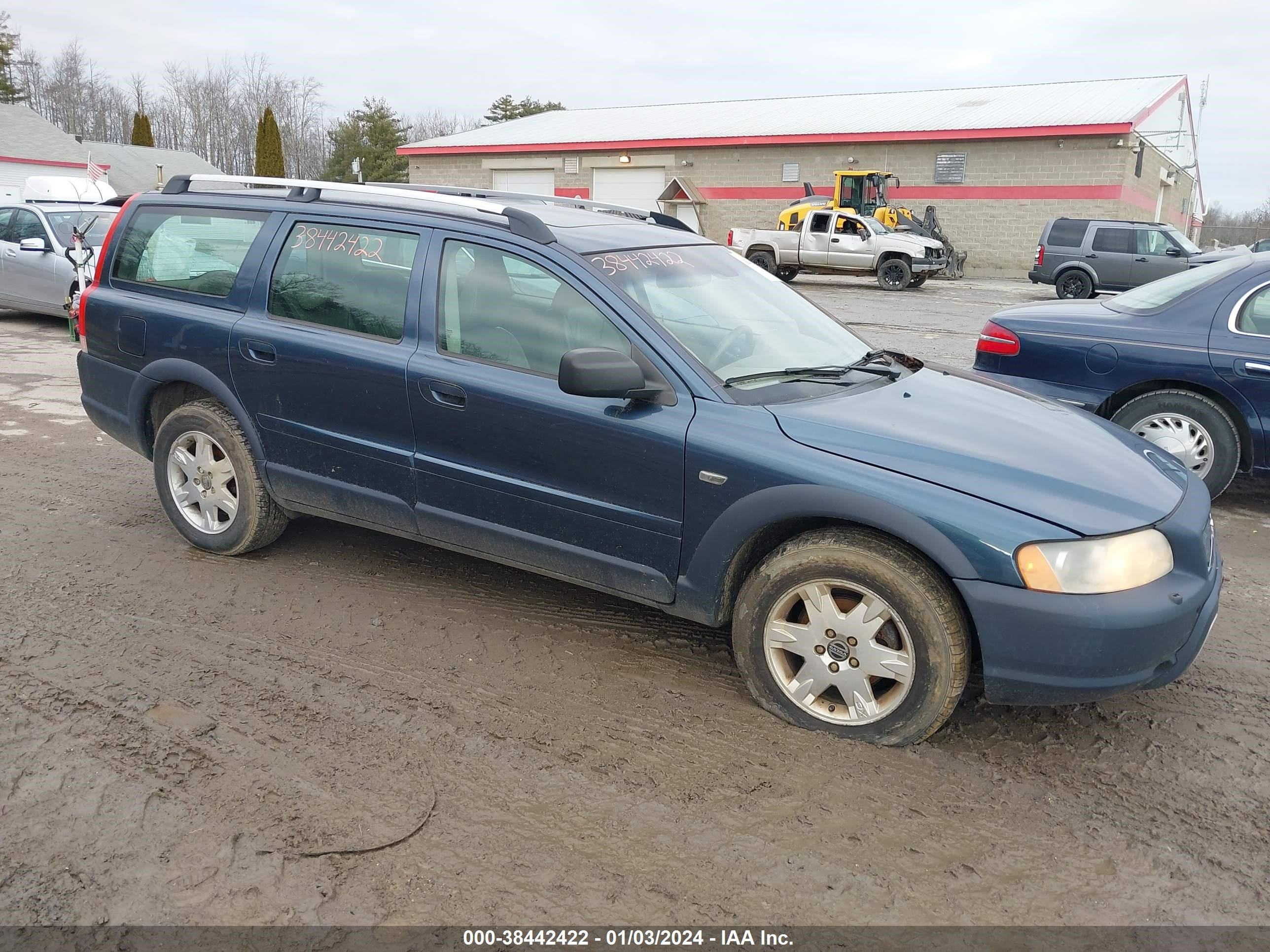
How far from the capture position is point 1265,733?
Result: 338 centimetres

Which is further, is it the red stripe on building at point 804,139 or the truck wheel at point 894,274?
the red stripe on building at point 804,139

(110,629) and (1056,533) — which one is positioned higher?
(1056,533)

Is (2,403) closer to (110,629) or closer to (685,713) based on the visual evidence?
(110,629)

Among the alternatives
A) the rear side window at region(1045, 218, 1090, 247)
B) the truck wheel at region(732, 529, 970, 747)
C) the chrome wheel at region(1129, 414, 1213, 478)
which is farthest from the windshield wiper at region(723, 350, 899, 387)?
the rear side window at region(1045, 218, 1090, 247)

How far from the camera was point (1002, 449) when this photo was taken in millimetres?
3309

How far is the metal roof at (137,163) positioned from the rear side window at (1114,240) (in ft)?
138

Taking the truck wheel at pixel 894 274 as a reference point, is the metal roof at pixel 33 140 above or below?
above

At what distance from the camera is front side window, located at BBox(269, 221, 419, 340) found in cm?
410

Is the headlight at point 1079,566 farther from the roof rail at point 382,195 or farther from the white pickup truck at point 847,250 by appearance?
the white pickup truck at point 847,250

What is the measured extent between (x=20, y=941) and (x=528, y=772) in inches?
53.3

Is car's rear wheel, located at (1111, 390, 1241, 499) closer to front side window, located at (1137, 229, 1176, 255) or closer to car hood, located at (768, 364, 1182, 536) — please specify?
car hood, located at (768, 364, 1182, 536)

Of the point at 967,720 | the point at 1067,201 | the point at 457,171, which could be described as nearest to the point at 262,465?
the point at 967,720

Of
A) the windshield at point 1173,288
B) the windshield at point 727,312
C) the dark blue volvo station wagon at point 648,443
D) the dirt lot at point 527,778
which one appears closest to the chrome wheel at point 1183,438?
the windshield at point 1173,288

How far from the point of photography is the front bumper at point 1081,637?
2924 mm
